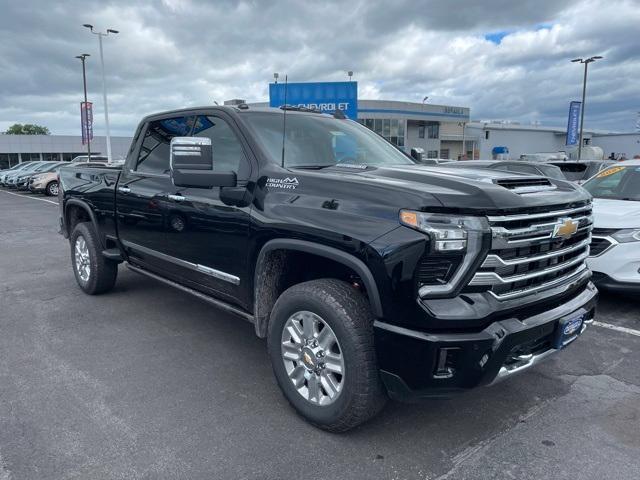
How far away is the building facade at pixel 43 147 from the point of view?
54.6m

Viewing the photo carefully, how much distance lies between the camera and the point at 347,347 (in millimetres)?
2715

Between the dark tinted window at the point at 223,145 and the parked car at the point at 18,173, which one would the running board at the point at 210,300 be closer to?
the dark tinted window at the point at 223,145

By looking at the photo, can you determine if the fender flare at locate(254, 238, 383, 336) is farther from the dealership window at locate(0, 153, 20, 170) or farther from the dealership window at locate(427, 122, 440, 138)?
the dealership window at locate(0, 153, 20, 170)

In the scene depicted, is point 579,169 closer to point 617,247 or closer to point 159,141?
point 617,247

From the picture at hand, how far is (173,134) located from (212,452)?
9.21 ft

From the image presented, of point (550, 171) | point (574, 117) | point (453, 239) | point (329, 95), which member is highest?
point (574, 117)

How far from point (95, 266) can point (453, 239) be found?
173 inches

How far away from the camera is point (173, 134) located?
14.8ft

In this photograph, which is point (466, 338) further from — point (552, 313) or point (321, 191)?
point (321, 191)

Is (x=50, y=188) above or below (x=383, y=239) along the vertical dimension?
below

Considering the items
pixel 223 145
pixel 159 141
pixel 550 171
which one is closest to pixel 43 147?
pixel 550 171

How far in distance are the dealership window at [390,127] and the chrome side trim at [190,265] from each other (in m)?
47.3

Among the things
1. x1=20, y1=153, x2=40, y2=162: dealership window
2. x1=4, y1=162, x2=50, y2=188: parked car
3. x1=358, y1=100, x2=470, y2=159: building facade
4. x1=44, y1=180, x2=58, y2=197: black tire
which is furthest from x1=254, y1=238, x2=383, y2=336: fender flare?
x1=20, y1=153, x2=40, y2=162: dealership window

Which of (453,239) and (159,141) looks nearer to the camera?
(453,239)
